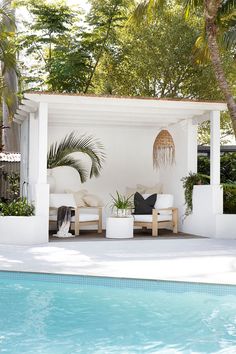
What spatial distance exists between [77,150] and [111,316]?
8.26 metres

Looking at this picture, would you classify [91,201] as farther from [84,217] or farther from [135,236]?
[135,236]

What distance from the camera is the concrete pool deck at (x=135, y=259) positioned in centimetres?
809

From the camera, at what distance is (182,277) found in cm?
777

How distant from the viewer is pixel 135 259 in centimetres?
959

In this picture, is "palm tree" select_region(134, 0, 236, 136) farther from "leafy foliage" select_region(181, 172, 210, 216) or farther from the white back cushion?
the white back cushion

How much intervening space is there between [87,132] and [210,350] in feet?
34.6

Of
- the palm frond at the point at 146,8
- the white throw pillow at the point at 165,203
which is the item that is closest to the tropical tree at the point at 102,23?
the palm frond at the point at 146,8

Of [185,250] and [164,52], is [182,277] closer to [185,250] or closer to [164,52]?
[185,250]

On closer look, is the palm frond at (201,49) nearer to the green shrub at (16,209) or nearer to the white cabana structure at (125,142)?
the white cabana structure at (125,142)

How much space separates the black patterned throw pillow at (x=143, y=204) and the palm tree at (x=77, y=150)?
1672 millimetres

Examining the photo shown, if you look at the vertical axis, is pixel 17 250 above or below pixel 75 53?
below

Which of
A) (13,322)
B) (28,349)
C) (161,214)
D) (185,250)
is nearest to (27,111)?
(161,214)

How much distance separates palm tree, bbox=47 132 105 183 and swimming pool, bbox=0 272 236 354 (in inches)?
260

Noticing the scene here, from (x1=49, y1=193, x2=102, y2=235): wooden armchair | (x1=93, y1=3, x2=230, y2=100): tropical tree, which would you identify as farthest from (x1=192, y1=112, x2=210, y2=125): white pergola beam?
(x1=93, y1=3, x2=230, y2=100): tropical tree
